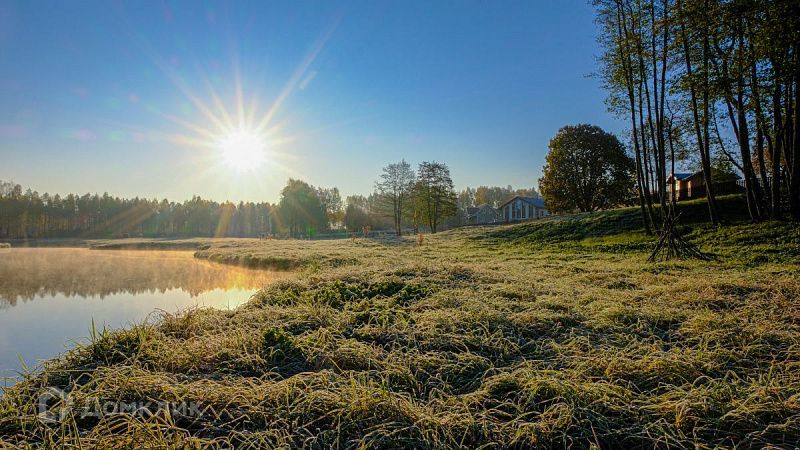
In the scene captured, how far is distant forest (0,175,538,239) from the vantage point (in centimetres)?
5781

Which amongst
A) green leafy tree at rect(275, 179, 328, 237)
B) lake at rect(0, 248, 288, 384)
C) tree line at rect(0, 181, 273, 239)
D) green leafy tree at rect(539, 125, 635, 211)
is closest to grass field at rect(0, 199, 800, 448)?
lake at rect(0, 248, 288, 384)

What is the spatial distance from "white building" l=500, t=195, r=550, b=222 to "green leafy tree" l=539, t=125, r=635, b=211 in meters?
12.3

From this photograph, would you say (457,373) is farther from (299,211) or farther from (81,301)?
(299,211)

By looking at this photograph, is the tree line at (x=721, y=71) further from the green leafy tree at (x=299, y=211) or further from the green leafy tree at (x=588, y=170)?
the green leafy tree at (x=299, y=211)

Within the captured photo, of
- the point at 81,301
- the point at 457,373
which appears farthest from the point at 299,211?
the point at 457,373

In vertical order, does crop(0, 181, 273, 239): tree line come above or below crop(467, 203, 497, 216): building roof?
above

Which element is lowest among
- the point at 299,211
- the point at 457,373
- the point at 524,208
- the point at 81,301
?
the point at 457,373

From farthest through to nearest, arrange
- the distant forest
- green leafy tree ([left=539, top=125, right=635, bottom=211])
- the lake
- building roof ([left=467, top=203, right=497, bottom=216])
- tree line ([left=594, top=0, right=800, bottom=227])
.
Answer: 1. building roof ([left=467, top=203, right=497, bottom=216])
2. the distant forest
3. green leafy tree ([left=539, top=125, right=635, bottom=211])
4. tree line ([left=594, top=0, right=800, bottom=227])
5. the lake

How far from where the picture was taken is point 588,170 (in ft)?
109

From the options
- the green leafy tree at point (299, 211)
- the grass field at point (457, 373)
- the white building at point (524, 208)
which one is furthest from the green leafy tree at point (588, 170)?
the green leafy tree at point (299, 211)

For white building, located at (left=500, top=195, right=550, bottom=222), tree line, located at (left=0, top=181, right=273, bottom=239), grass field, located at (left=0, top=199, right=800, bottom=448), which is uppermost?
tree line, located at (left=0, top=181, right=273, bottom=239)

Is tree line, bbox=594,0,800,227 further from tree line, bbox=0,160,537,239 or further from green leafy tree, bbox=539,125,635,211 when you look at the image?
tree line, bbox=0,160,537,239

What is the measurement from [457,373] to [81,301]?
907 centimetres

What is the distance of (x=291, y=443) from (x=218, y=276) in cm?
1281
